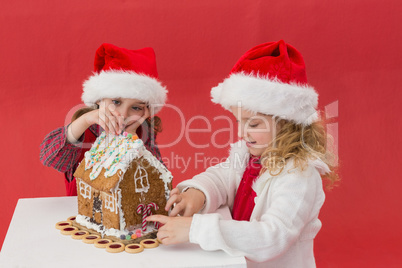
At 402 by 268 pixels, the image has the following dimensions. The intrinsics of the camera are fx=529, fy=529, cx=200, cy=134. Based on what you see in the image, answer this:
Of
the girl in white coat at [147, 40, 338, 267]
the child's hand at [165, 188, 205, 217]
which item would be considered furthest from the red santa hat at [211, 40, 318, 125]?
the child's hand at [165, 188, 205, 217]

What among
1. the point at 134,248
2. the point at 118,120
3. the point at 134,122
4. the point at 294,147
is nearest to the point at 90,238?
the point at 134,248

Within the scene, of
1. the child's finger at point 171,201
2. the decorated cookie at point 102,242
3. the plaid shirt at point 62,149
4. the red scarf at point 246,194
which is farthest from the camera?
the plaid shirt at point 62,149

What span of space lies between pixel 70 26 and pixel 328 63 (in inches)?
56.8

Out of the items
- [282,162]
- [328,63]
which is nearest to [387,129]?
[328,63]

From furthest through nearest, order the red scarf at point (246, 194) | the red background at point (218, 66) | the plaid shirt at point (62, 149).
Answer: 1. the red background at point (218, 66)
2. the plaid shirt at point (62, 149)
3. the red scarf at point (246, 194)

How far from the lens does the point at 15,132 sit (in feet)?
10.0

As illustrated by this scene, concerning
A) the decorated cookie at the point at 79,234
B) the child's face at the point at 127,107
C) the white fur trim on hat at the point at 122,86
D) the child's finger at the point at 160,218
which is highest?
the white fur trim on hat at the point at 122,86

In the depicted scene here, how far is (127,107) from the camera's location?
6.15 ft

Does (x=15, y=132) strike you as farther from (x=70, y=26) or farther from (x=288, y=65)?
(x=288, y=65)

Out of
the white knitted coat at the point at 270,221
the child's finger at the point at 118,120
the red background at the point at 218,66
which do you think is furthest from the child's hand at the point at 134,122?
the red background at the point at 218,66

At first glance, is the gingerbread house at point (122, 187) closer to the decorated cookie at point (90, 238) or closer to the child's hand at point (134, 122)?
the decorated cookie at point (90, 238)

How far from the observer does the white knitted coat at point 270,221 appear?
4.59 feet

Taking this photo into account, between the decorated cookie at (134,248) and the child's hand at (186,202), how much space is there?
163mm

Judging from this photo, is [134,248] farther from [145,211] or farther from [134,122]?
[134,122]
